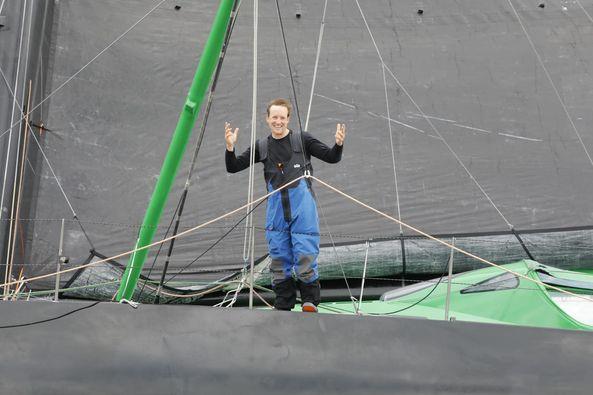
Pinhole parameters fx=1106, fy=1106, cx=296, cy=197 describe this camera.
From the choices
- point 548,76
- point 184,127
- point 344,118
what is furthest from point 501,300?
point 184,127

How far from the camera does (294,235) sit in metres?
4.42

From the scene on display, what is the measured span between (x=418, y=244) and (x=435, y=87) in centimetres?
106

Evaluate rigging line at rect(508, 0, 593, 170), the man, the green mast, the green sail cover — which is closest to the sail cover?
rigging line at rect(508, 0, 593, 170)

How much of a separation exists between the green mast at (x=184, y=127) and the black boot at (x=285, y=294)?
594 mm

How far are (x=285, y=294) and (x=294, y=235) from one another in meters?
0.25

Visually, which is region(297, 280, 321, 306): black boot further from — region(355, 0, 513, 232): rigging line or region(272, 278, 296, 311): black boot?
region(355, 0, 513, 232): rigging line

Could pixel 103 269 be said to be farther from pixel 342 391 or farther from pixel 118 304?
pixel 342 391

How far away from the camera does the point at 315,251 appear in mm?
4398

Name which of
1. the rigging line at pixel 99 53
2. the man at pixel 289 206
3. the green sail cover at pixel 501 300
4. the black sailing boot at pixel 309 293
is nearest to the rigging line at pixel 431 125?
the green sail cover at pixel 501 300

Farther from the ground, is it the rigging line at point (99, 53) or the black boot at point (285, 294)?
the rigging line at point (99, 53)

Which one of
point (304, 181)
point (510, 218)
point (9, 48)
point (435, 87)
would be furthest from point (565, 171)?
point (9, 48)

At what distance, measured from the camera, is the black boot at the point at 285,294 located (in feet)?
14.7

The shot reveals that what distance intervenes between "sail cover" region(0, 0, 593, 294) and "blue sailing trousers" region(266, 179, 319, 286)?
1746 mm

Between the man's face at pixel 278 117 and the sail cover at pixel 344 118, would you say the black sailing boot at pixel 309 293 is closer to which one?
the man's face at pixel 278 117
